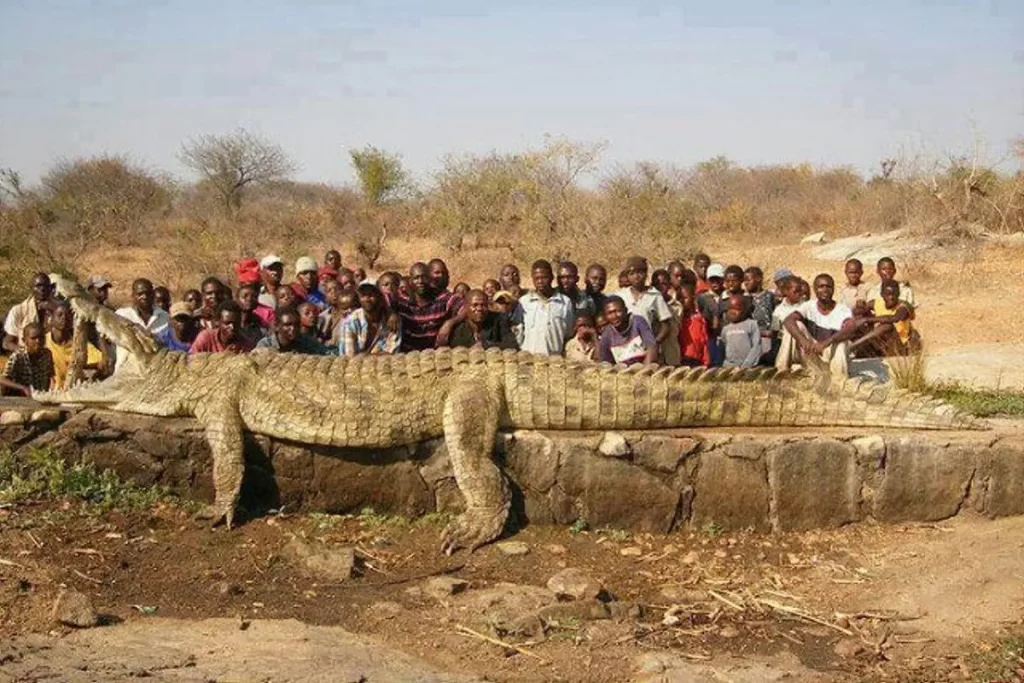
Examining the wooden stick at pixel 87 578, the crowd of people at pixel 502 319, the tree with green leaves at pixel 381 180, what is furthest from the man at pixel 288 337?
the tree with green leaves at pixel 381 180

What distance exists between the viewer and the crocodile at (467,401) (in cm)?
619

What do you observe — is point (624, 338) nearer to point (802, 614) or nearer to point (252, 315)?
point (802, 614)

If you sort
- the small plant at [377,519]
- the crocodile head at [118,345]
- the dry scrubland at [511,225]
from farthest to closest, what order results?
1. the dry scrubland at [511,225]
2. the crocodile head at [118,345]
3. the small plant at [377,519]

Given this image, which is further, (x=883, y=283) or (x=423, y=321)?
(x=883, y=283)

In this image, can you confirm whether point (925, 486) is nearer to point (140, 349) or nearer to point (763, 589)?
point (763, 589)

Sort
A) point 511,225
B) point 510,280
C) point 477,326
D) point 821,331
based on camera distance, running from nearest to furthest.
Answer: point 477,326 < point 821,331 < point 510,280 < point 511,225

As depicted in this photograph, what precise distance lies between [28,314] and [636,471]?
16.4ft

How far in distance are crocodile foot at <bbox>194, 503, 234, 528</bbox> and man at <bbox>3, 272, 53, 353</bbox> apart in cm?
282

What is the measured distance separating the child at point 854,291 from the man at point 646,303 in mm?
1901

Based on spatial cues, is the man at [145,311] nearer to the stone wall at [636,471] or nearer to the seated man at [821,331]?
the stone wall at [636,471]

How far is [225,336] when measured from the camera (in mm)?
7062

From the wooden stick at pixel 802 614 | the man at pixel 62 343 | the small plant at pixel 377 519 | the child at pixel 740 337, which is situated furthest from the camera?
the child at pixel 740 337

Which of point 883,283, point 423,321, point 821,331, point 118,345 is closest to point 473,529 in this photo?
point 423,321

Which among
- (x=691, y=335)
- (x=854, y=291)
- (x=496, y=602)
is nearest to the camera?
(x=496, y=602)
